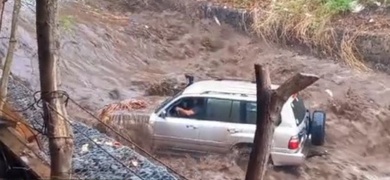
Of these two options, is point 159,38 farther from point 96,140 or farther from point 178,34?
point 96,140

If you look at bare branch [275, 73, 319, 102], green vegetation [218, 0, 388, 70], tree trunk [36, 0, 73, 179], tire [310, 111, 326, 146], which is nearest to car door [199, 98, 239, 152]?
tire [310, 111, 326, 146]

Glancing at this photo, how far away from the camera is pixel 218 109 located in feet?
32.8

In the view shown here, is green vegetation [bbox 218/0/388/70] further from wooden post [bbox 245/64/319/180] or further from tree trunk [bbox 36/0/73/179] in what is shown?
tree trunk [bbox 36/0/73/179]

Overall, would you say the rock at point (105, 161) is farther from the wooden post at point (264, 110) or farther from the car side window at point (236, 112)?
the car side window at point (236, 112)

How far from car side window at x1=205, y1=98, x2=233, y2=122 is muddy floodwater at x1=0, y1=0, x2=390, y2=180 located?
59 cm

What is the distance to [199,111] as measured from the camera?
10.1m

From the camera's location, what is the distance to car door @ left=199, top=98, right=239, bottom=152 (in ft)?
32.5

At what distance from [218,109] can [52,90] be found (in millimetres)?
5715

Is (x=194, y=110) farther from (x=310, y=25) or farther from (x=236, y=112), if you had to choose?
(x=310, y=25)

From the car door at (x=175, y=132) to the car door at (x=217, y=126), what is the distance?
127 mm

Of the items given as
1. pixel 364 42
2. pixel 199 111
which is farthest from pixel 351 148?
pixel 364 42

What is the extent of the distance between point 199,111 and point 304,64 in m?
4.54

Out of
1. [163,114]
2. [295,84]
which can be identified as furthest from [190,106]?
[295,84]

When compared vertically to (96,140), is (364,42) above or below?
above
